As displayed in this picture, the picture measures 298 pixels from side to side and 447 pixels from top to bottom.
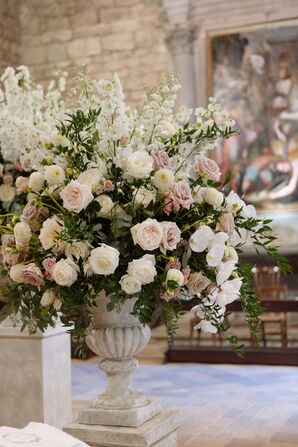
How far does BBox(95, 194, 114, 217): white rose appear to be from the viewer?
211 centimetres

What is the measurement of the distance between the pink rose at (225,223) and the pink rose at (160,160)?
0.23 m

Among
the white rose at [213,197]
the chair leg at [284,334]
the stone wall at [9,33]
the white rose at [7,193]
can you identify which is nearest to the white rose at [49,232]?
the white rose at [213,197]

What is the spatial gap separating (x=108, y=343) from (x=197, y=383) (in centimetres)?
398

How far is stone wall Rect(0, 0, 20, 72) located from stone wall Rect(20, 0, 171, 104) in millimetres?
127

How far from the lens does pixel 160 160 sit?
2.18 m

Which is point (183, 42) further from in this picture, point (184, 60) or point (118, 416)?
point (118, 416)

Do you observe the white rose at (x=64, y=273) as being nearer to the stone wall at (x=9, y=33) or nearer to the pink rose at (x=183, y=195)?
the pink rose at (x=183, y=195)

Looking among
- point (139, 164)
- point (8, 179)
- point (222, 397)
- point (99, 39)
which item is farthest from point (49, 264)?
point (99, 39)

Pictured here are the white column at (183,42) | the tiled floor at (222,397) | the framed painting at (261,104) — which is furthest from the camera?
the white column at (183,42)

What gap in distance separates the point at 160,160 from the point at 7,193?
1.91 metres

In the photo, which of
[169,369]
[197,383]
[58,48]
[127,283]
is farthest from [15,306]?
[58,48]

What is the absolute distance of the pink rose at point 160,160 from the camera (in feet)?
7.13

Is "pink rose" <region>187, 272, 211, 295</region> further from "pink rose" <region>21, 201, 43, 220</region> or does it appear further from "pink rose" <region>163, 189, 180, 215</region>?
"pink rose" <region>21, 201, 43, 220</region>

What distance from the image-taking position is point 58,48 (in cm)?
1147
